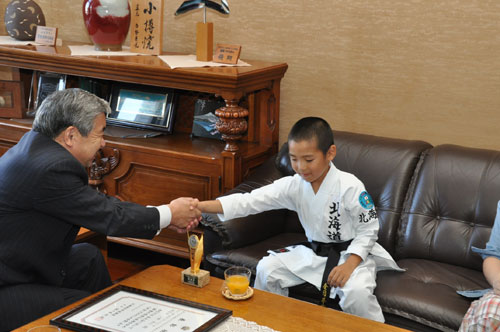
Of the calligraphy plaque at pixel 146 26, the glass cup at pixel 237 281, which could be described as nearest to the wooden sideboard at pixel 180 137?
the calligraphy plaque at pixel 146 26

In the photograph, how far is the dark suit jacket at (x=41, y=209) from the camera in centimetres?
205

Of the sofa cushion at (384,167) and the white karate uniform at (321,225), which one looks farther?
the sofa cushion at (384,167)

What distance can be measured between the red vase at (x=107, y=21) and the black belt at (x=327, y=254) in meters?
1.80

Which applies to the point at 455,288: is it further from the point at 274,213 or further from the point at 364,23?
the point at 364,23

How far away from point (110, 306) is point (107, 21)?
206 cm

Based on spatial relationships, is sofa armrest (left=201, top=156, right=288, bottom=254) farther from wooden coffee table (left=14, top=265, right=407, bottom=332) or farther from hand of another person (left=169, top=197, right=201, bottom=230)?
wooden coffee table (left=14, top=265, right=407, bottom=332)

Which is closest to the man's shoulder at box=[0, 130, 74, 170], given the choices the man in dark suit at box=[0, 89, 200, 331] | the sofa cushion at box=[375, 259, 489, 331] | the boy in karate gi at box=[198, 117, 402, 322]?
the man in dark suit at box=[0, 89, 200, 331]

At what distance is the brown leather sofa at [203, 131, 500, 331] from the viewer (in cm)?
256

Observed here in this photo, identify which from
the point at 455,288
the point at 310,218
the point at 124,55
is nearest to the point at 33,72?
the point at 124,55

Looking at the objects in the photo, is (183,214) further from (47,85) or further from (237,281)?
(47,85)

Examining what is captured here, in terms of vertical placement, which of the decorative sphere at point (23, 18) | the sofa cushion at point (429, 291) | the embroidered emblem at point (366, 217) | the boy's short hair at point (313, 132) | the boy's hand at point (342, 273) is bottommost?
the sofa cushion at point (429, 291)

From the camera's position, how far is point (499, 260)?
2281 millimetres

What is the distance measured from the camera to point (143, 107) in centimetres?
367

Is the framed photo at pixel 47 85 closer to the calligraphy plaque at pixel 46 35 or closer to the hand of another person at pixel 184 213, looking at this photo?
the calligraphy plaque at pixel 46 35
